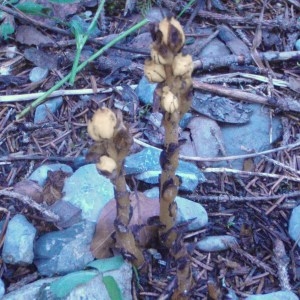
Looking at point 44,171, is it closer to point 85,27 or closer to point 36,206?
point 36,206

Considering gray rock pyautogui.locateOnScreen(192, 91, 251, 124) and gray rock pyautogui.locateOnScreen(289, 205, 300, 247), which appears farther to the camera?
gray rock pyautogui.locateOnScreen(192, 91, 251, 124)

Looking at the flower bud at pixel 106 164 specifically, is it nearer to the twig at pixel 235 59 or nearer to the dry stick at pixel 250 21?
the twig at pixel 235 59

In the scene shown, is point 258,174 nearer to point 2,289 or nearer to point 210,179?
point 210,179

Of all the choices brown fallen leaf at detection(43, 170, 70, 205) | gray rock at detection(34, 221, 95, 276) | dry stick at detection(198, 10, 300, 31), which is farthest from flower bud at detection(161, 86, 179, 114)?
dry stick at detection(198, 10, 300, 31)

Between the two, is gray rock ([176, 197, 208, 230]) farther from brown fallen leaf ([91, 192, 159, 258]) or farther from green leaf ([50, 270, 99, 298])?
green leaf ([50, 270, 99, 298])

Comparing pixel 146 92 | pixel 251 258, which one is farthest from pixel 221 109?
pixel 251 258

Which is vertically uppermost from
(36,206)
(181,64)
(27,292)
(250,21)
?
(181,64)
